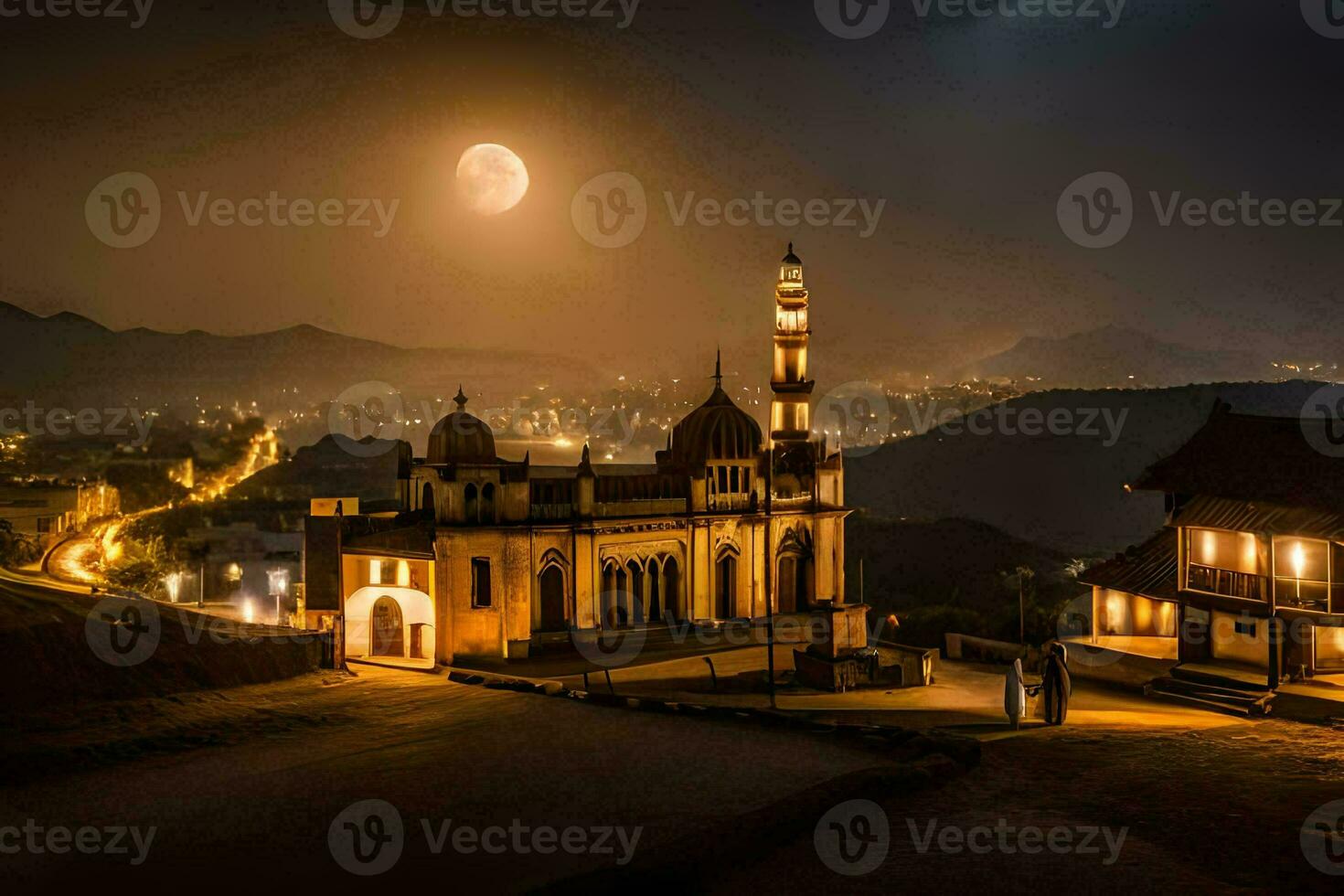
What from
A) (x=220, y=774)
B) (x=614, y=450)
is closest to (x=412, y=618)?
(x=220, y=774)

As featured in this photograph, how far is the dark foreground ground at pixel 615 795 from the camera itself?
14.7 m

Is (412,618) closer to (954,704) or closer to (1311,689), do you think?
(954,704)

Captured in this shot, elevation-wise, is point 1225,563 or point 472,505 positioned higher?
point 472,505

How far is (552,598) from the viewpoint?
1417 inches

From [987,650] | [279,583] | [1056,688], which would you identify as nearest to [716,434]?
[987,650]

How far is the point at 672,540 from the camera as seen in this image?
38.9m
